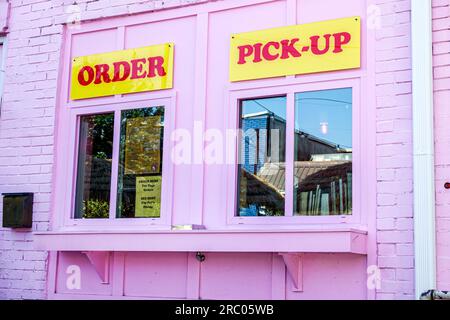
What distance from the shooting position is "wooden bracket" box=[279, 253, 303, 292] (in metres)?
4.80

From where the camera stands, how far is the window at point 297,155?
4.91 m

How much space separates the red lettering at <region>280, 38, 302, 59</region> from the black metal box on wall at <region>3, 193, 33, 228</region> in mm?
2444

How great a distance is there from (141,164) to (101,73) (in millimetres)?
899

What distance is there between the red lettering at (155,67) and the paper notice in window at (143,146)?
35cm

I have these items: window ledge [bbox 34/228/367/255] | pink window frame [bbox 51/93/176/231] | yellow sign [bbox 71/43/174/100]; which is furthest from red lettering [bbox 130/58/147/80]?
window ledge [bbox 34/228/367/255]

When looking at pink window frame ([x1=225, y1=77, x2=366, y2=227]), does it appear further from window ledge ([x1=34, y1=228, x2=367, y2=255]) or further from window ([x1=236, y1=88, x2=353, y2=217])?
window ledge ([x1=34, y1=228, x2=367, y2=255])

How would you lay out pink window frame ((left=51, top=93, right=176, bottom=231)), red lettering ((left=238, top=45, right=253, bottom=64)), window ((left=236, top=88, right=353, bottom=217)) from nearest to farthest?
1. window ((left=236, top=88, right=353, bottom=217))
2. red lettering ((left=238, top=45, right=253, bottom=64))
3. pink window frame ((left=51, top=93, right=176, bottom=231))

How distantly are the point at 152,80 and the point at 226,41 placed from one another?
27.1 inches

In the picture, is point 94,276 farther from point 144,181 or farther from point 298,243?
point 298,243

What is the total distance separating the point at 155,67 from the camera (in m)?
5.70

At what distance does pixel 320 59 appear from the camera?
503cm

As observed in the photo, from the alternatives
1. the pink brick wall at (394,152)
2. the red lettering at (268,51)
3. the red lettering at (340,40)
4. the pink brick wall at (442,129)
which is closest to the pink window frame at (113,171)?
the red lettering at (268,51)

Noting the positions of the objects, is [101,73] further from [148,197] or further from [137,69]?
[148,197]

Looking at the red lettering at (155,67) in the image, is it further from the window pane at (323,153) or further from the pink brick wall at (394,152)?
the pink brick wall at (394,152)
